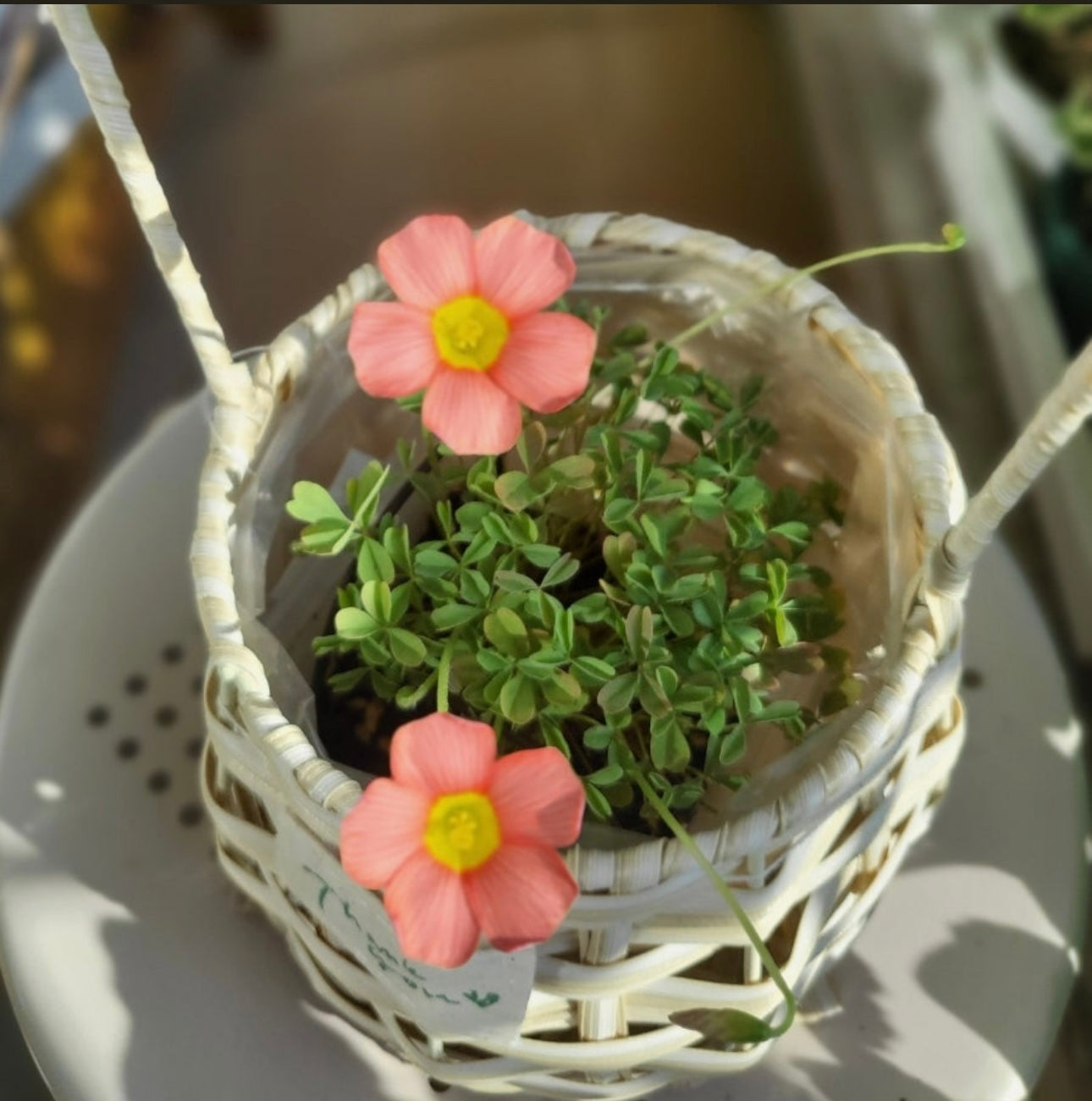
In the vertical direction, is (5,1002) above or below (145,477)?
below

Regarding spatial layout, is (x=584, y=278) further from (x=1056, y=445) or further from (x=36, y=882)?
(x=36, y=882)

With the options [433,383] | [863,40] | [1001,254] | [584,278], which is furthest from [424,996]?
[863,40]

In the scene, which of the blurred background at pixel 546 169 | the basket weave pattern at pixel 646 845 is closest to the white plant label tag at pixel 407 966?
the basket weave pattern at pixel 646 845

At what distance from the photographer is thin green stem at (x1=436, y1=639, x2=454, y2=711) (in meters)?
0.43

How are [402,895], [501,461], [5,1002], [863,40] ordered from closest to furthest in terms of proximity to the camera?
1. [402,895]
2. [501,461]
3. [5,1002]
4. [863,40]

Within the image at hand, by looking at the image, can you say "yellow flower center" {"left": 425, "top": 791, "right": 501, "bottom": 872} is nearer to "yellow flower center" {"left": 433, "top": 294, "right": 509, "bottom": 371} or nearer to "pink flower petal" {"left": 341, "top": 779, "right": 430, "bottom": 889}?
"pink flower petal" {"left": 341, "top": 779, "right": 430, "bottom": 889}

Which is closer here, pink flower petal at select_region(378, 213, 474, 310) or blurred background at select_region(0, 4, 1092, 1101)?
pink flower petal at select_region(378, 213, 474, 310)

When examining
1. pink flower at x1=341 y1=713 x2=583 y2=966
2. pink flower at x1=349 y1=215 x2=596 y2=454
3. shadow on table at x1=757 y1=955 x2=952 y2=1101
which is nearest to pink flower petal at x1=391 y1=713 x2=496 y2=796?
pink flower at x1=341 y1=713 x2=583 y2=966

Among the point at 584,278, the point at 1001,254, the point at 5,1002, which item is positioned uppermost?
the point at 584,278

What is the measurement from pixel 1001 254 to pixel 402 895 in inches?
35.3

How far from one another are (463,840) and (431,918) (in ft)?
0.09

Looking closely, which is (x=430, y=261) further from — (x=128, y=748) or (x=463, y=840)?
(x=128, y=748)

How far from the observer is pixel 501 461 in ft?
1.83

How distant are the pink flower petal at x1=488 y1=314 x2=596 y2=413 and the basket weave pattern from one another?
14cm
